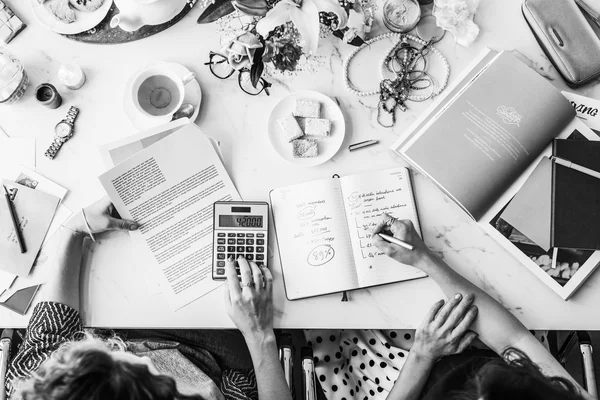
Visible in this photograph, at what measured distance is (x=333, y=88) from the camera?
1122 mm

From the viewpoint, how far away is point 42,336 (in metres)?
0.99

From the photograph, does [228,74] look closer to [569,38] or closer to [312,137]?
[312,137]

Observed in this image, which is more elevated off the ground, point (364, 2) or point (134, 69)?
point (364, 2)

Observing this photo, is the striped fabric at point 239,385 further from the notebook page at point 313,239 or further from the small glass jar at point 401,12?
the small glass jar at point 401,12

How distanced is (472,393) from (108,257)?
803 millimetres

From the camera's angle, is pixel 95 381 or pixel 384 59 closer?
pixel 95 381

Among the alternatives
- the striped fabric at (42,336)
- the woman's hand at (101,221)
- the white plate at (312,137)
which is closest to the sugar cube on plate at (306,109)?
the white plate at (312,137)

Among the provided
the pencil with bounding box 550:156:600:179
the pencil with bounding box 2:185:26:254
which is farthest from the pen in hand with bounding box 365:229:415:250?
the pencil with bounding box 2:185:26:254

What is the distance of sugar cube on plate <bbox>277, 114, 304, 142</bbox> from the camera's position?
1.08 metres

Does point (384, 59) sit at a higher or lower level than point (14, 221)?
higher

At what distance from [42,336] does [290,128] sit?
2.26ft

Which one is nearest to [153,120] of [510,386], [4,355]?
[4,355]

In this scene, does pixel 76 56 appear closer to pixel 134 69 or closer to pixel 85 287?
pixel 134 69

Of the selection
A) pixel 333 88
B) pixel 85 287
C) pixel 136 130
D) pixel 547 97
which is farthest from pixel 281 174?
pixel 547 97
